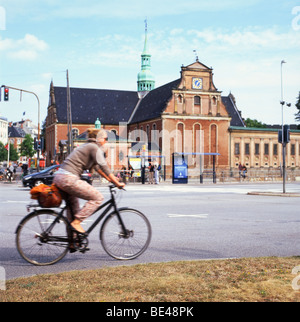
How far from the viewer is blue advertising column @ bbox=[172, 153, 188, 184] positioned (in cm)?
3909

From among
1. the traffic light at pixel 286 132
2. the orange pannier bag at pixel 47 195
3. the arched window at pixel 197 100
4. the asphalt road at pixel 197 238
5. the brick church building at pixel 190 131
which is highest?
the arched window at pixel 197 100

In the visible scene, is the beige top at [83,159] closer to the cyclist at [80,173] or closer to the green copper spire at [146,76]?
the cyclist at [80,173]

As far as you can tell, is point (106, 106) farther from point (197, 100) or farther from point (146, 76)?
point (197, 100)

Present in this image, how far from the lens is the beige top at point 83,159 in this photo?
649 cm

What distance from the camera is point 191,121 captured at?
62594 millimetres

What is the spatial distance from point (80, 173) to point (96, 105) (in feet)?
251

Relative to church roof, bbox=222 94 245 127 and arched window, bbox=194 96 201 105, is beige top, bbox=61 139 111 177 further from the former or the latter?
church roof, bbox=222 94 245 127

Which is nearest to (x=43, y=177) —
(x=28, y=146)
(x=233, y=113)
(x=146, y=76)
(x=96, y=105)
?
(x=96, y=105)

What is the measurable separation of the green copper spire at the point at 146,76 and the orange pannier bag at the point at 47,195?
81390 mm

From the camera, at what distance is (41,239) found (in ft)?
22.0

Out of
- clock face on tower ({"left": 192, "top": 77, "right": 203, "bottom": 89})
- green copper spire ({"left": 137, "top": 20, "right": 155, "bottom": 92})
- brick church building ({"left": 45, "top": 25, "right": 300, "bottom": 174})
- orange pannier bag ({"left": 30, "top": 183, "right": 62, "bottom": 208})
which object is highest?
green copper spire ({"left": 137, "top": 20, "right": 155, "bottom": 92})

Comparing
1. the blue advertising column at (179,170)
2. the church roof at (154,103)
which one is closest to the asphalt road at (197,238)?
the blue advertising column at (179,170)

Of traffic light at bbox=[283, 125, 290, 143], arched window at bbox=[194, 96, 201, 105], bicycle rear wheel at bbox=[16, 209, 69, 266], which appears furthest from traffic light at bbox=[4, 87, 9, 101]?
arched window at bbox=[194, 96, 201, 105]
